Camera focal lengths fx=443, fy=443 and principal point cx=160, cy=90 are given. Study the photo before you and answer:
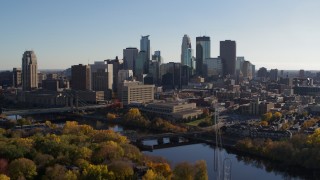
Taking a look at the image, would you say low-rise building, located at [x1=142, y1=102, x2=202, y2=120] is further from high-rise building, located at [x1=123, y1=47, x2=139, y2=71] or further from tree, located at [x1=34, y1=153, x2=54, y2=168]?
high-rise building, located at [x1=123, y1=47, x2=139, y2=71]

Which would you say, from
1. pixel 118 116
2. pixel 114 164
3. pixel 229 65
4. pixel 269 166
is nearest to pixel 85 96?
pixel 118 116

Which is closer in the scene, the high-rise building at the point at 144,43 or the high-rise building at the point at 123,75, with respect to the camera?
the high-rise building at the point at 123,75

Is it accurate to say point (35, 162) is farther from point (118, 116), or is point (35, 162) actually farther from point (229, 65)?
point (229, 65)

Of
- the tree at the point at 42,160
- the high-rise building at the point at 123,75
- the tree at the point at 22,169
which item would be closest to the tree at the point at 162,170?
the tree at the point at 42,160

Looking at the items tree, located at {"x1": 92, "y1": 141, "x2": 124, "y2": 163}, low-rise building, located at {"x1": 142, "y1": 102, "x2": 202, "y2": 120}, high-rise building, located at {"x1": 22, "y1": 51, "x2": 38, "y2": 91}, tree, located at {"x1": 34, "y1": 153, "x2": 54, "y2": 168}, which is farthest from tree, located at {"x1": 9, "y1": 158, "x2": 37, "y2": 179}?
high-rise building, located at {"x1": 22, "y1": 51, "x2": 38, "y2": 91}

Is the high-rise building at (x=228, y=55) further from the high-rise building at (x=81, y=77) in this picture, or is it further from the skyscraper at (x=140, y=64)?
the high-rise building at (x=81, y=77)

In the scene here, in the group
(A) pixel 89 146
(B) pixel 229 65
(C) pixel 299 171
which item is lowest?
(C) pixel 299 171

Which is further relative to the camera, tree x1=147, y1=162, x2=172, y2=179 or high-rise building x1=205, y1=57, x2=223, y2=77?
high-rise building x1=205, y1=57, x2=223, y2=77
